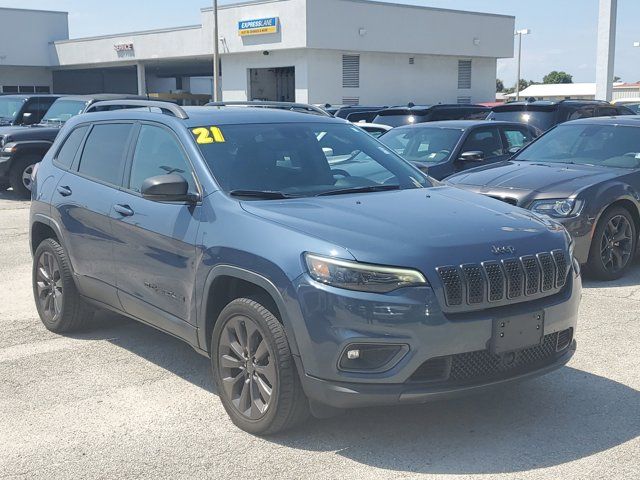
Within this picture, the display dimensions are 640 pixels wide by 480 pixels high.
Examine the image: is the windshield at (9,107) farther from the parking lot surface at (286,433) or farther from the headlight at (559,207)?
the headlight at (559,207)

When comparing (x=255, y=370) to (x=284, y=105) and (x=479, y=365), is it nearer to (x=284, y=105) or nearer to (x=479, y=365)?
(x=479, y=365)

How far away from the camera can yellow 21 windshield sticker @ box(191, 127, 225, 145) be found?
16.0 feet

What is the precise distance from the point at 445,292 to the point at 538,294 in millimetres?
626

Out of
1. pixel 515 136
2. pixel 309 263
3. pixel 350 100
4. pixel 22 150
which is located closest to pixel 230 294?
pixel 309 263

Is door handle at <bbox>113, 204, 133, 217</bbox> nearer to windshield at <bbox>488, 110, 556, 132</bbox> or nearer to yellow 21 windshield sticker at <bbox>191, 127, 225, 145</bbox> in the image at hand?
yellow 21 windshield sticker at <bbox>191, 127, 225, 145</bbox>

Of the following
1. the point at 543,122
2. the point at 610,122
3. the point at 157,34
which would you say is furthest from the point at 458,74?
the point at 610,122

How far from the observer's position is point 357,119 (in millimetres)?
18859

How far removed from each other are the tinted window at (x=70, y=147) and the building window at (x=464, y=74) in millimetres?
39037

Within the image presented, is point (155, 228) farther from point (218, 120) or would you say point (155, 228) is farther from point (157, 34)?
point (157, 34)

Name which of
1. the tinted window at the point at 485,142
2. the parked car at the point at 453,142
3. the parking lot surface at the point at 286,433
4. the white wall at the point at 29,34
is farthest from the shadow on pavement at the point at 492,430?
the white wall at the point at 29,34

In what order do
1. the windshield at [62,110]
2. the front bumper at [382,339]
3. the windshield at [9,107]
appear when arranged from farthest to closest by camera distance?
the windshield at [9,107], the windshield at [62,110], the front bumper at [382,339]

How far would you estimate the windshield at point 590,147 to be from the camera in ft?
27.9

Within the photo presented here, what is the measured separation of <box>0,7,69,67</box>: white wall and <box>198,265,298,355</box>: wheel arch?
49597 millimetres

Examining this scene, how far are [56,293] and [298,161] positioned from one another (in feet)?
7.86
